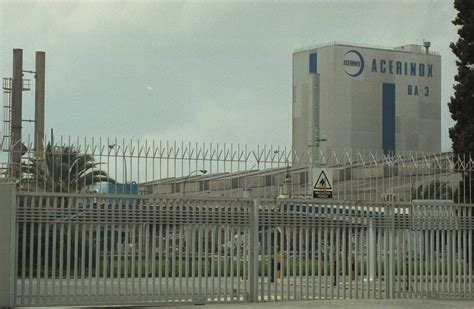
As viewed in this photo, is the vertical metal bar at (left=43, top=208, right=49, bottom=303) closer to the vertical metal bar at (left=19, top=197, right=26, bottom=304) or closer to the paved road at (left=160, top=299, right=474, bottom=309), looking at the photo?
the vertical metal bar at (left=19, top=197, right=26, bottom=304)

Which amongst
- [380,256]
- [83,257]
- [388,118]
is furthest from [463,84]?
[388,118]

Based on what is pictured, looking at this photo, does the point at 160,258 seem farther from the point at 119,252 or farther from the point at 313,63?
the point at 313,63

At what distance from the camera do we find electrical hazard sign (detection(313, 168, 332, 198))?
795 inches

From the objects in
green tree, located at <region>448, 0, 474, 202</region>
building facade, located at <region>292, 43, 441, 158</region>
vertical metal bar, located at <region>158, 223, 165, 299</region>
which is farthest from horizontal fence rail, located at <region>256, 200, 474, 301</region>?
building facade, located at <region>292, 43, 441, 158</region>

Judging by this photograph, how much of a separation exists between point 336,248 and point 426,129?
8001 centimetres

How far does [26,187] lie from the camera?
18.0 meters

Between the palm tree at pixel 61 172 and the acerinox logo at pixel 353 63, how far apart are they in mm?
78277

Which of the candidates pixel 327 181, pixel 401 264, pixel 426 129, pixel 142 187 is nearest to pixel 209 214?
pixel 142 187

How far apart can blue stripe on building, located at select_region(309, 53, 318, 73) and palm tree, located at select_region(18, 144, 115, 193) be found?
7899cm

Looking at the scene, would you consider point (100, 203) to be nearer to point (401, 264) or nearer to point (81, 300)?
point (81, 300)

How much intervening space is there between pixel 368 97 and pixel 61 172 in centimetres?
7983

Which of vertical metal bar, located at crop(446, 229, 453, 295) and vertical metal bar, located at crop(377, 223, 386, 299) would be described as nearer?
vertical metal bar, located at crop(377, 223, 386, 299)

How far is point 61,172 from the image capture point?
17578 millimetres

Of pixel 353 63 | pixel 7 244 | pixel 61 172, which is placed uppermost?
pixel 353 63
